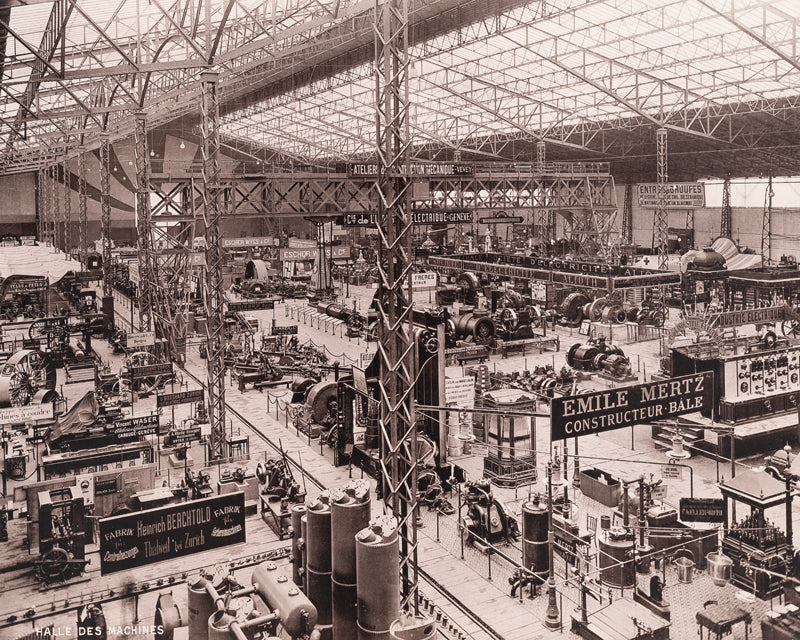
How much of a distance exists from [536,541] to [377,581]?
4877 mm

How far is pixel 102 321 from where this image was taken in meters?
32.6

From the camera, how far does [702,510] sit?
12.8m

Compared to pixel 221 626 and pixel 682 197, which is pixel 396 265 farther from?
pixel 682 197

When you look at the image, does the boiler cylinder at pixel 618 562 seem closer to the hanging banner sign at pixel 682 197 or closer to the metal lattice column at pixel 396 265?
the metal lattice column at pixel 396 265

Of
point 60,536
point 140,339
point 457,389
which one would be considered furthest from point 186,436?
point 140,339

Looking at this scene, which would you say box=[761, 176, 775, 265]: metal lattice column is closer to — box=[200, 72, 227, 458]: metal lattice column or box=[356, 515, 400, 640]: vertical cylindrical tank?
box=[200, 72, 227, 458]: metal lattice column

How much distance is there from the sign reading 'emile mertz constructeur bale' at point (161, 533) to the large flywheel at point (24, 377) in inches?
397

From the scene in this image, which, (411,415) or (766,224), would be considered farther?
(766,224)

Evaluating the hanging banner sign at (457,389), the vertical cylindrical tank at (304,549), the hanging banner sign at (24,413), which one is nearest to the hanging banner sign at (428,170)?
the hanging banner sign at (457,389)

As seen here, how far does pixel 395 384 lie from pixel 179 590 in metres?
4.76

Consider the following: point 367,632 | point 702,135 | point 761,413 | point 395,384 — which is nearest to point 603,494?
point 761,413

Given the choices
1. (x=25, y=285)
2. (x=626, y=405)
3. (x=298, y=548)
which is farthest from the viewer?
(x=25, y=285)

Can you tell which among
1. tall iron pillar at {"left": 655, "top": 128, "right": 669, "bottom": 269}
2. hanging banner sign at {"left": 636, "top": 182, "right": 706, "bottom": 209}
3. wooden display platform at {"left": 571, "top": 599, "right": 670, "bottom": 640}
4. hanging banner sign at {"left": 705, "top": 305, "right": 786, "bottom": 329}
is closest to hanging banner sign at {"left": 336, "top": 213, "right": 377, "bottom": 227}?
hanging banner sign at {"left": 705, "top": 305, "right": 786, "bottom": 329}

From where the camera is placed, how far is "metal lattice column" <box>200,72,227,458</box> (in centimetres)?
1595
